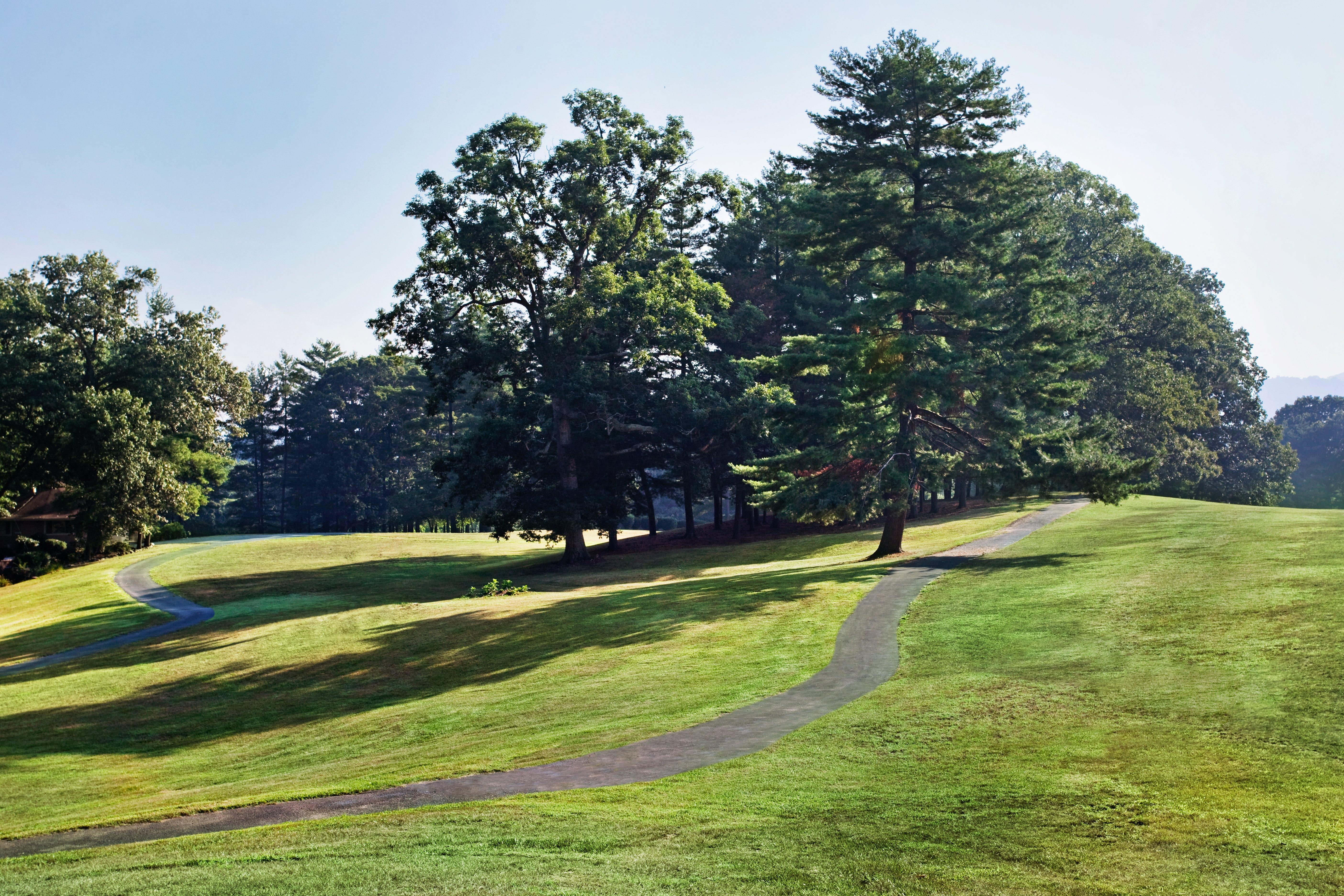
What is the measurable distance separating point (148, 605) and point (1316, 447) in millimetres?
129727

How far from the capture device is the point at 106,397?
50.7 meters

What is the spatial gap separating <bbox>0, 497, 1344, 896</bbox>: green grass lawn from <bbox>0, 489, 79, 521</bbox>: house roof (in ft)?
222

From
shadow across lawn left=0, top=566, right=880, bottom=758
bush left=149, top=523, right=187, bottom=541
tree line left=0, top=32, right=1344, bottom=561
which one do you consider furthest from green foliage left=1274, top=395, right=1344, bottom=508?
bush left=149, top=523, right=187, bottom=541

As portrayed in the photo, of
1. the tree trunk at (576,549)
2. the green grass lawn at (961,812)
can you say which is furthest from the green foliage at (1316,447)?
the green grass lawn at (961,812)

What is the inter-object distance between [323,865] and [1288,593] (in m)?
17.5

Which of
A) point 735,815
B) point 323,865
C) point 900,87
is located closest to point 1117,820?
point 735,815

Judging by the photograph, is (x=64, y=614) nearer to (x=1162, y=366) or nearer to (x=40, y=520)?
(x=40, y=520)

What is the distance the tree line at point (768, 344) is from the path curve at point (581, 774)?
15.9 metres

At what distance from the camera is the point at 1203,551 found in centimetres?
2403

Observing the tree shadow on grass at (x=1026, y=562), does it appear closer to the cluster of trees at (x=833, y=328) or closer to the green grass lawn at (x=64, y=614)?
the cluster of trees at (x=833, y=328)

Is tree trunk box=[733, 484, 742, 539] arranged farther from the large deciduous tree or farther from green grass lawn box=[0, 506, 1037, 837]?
green grass lawn box=[0, 506, 1037, 837]

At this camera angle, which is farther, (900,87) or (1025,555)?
(900,87)

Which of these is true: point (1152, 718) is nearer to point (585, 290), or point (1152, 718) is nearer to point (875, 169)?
point (875, 169)

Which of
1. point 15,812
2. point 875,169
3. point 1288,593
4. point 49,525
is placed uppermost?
point 875,169
